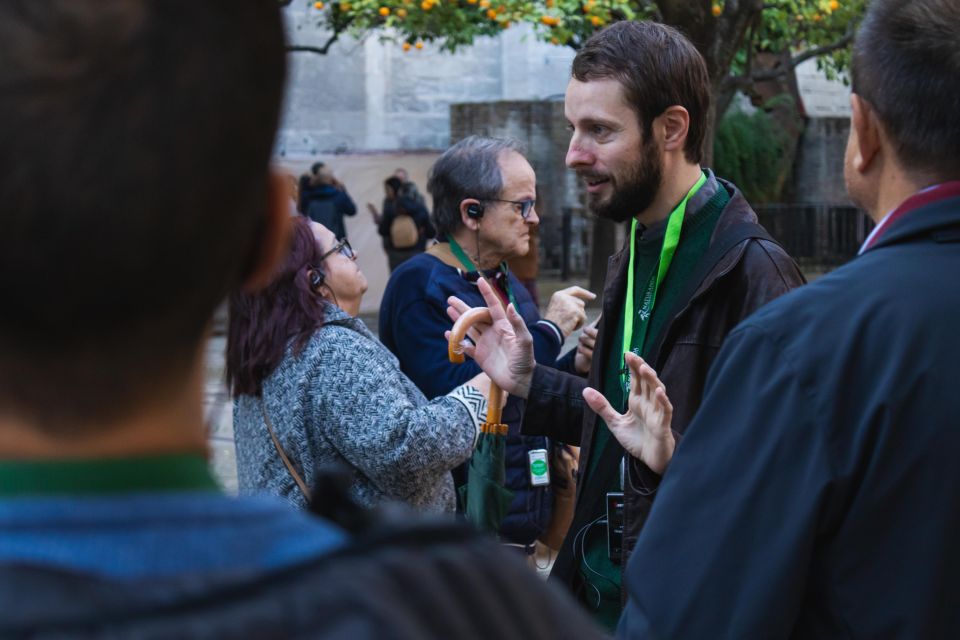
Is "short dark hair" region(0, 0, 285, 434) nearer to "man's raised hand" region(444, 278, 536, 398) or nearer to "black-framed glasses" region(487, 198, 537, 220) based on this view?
"man's raised hand" region(444, 278, 536, 398)

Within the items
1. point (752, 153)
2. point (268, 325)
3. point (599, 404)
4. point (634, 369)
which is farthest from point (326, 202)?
point (634, 369)

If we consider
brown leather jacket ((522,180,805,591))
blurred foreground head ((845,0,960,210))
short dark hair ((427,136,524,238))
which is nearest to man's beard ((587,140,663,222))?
brown leather jacket ((522,180,805,591))

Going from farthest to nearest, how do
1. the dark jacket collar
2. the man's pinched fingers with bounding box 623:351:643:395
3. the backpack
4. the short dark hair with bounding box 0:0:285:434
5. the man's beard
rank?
the backpack, the man's beard, the man's pinched fingers with bounding box 623:351:643:395, the dark jacket collar, the short dark hair with bounding box 0:0:285:434

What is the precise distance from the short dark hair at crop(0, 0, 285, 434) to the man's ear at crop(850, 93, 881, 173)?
1.35 metres

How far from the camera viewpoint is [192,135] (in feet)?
2.83

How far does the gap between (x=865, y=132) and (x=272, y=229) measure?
132cm

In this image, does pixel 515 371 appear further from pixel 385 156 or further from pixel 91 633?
pixel 385 156

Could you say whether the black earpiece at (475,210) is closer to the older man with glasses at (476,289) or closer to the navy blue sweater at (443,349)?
the older man with glasses at (476,289)

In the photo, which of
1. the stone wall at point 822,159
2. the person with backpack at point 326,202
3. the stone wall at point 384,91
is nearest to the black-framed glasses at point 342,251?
the person with backpack at point 326,202

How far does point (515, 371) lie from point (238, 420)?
0.84 meters

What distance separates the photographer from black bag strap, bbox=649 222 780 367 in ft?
9.34

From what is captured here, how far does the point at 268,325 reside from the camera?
3.42 metres

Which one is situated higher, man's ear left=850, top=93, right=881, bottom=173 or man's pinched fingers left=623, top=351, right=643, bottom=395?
man's ear left=850, top=93, right=881, bottom=173

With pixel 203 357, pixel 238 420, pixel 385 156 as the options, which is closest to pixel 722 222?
pixel 238 420
